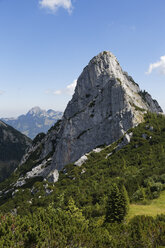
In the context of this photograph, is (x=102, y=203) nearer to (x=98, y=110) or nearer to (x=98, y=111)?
(x=98, y=111)

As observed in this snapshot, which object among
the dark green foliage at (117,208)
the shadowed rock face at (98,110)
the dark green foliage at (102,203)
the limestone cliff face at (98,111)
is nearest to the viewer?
the dark green foliage at (102,203)

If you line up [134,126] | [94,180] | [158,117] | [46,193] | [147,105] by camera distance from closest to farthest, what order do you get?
[94,180]
[46,193]
[134,126]
[158,117]
[147,105]

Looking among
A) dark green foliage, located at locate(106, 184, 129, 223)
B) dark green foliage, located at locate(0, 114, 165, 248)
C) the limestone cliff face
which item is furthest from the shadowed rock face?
dark green foliage, located at locate(106, 184, 129, 223)

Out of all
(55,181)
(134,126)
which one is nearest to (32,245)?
(55,181)

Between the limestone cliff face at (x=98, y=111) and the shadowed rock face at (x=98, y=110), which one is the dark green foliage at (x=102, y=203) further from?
the shadowed rock face at (x=98, y=110)

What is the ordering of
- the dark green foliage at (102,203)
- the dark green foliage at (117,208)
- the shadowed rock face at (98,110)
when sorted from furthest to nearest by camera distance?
the shadowed rock face at (98,110) < the dark green foliage at (117,208) < the dark green foliage at (102,203)

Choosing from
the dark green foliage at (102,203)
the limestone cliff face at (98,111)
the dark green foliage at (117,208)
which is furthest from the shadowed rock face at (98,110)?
the dark green foliage at (117,208)

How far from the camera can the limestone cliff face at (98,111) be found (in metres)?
Result: 106

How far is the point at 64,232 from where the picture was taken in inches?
945

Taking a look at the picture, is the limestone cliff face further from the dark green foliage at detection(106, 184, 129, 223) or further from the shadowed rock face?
the dark green foliage at detection(106, 184, 129, 223)

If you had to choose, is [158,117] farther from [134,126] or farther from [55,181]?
[55,181]

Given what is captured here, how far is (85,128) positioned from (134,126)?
3394 centimetres

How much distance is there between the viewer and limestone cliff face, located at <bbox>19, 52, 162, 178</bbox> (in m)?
106

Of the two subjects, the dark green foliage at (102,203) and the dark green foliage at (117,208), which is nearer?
the dark green foliage at (102,203)
